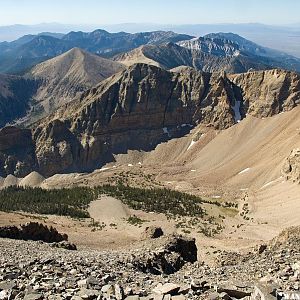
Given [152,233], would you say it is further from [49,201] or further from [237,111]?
[237,111]

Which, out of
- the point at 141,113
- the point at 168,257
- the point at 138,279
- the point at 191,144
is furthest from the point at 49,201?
the point at 138,279

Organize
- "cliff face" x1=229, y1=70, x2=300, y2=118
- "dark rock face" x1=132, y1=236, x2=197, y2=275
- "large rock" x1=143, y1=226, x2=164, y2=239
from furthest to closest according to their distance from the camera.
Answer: "cliff face" x1=229, y1=70, x2=300, y2=118, "large rock" x1=143, y1=226, x2=164, y2=239, "dark rock face" x1=132, y1=236, x2=197, y2=275

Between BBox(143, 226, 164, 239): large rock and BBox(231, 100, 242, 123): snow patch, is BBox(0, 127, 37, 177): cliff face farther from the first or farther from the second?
BBox(143, 226, 164, 239): large rock

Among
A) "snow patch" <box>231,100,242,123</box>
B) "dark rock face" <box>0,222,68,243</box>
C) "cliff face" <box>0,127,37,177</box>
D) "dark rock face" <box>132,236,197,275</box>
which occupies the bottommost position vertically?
"cliff face" <box>0,127,37,177</box>

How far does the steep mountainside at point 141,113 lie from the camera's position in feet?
485

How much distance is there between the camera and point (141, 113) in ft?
515

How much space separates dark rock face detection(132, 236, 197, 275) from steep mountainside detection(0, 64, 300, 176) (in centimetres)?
10438

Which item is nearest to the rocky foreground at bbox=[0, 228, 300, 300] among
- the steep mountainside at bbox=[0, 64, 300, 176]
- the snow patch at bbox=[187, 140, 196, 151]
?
the snow patch at bbox=[187, 140, 196, 151]

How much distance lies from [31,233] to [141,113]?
355ft

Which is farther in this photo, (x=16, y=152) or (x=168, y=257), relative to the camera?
(x=16, y=152)

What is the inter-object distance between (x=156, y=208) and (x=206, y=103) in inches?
2752

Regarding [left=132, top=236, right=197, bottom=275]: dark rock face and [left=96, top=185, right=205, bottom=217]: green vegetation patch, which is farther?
[left=96, top=185, right=205, bottom=217]: green vegetation patch

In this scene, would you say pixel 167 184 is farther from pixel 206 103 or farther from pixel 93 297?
pixel 93 297

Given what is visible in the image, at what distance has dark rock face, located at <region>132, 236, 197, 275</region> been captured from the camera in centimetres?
3375
